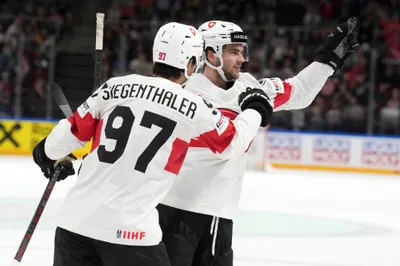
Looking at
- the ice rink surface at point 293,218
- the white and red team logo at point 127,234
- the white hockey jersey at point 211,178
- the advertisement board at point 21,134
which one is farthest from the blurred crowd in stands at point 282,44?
the white and red team logo at point 127,234

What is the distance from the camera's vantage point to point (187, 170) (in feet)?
11.9

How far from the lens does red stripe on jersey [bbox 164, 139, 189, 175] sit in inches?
113

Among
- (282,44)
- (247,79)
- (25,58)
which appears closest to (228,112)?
(247,79)

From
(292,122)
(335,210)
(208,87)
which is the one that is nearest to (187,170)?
(208,87)

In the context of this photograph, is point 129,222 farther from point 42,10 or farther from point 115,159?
point 42,10

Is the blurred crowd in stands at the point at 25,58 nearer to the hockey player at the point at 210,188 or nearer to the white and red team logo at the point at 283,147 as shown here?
the white and red team logo at the point at 283,147

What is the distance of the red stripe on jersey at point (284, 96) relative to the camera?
386 centimetres

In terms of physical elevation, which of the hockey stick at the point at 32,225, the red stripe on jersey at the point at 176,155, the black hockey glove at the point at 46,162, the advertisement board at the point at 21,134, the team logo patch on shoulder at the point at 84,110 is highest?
the team logo patch on shoulder at the point at 84,110

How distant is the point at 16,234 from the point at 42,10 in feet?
32.5

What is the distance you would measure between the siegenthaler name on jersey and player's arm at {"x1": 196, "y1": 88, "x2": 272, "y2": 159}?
0.18 feet

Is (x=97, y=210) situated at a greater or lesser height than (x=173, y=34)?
lesser

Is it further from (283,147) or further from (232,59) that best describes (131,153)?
(283,147)

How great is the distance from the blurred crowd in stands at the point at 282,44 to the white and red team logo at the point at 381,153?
0.23m

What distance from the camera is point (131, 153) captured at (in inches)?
110
